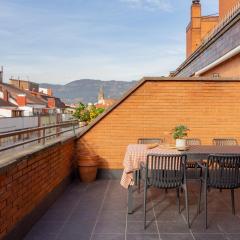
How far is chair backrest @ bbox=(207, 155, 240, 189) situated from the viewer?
4660 mm

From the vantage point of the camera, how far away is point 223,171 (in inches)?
187

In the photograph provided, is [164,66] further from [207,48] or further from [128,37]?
[207,48]

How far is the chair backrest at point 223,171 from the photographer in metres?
4.66

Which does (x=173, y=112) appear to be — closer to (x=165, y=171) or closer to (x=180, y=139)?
(x=180, y=139)

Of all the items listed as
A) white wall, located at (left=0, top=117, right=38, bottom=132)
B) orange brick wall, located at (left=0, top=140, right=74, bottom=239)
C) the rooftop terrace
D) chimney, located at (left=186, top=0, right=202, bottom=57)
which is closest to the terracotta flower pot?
the rooftop terrace

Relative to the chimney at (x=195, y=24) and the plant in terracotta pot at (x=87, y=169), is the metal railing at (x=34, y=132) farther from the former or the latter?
the chimney at (x=195, y=24)

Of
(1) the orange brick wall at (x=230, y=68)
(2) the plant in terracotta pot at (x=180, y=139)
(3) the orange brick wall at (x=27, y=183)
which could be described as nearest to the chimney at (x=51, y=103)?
(1) the orange brick wall at (x=230, y=68)

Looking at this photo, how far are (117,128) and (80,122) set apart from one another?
102 inches

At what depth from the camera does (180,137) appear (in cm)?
559

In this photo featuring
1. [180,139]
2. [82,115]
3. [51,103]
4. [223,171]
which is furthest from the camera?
[51,103]

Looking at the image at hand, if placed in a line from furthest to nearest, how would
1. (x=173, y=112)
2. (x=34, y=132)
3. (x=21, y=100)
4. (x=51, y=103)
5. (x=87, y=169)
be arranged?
(x=51, y=103), (x=21, y=100), (x=173, y=112), (x=87, y=169), (x=34, y=132)

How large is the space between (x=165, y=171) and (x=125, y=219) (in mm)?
891

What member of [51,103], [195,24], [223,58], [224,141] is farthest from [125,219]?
[51,103]

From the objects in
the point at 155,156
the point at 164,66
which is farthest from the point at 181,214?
the point at 164,66
